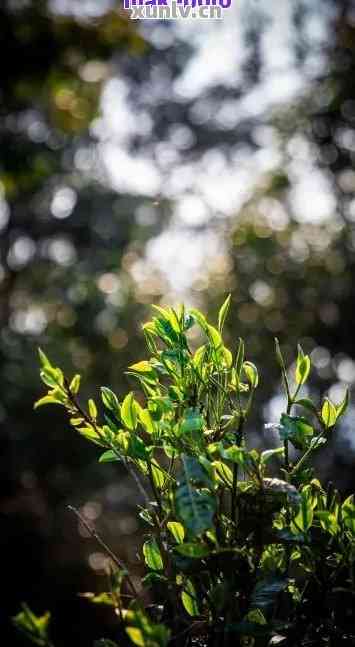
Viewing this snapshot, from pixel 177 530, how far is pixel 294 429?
0.26m

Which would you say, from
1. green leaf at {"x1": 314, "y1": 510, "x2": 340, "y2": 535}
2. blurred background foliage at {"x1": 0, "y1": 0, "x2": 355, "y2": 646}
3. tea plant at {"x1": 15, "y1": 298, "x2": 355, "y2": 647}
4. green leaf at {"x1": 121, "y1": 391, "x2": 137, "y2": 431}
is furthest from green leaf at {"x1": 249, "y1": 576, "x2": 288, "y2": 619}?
blurred background foliage at {"x1": 0, "y1": 0, "x2": 355, "y2": 646}

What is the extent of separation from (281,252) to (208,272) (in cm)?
150

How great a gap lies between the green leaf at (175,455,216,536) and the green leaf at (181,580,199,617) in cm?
21

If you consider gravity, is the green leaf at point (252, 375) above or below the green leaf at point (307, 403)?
above

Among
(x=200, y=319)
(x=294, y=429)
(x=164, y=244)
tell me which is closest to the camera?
(x=294, y=429)

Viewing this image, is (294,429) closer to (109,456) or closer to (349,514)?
(349,514)

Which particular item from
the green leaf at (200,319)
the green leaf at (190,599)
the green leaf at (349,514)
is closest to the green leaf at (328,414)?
the green leaf at (349,514)

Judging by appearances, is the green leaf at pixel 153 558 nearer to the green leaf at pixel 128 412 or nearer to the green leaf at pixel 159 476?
the green leaf at pixel 159 476

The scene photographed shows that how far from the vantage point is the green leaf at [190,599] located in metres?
0.91

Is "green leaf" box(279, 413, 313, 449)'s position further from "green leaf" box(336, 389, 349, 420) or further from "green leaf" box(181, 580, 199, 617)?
"green leaf" box(181, 580, 199, 617)

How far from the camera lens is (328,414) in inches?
38.7

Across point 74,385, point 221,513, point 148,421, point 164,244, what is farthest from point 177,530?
point 164,244

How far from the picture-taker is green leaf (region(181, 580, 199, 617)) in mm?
911

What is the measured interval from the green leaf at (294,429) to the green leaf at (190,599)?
298 millimetres
